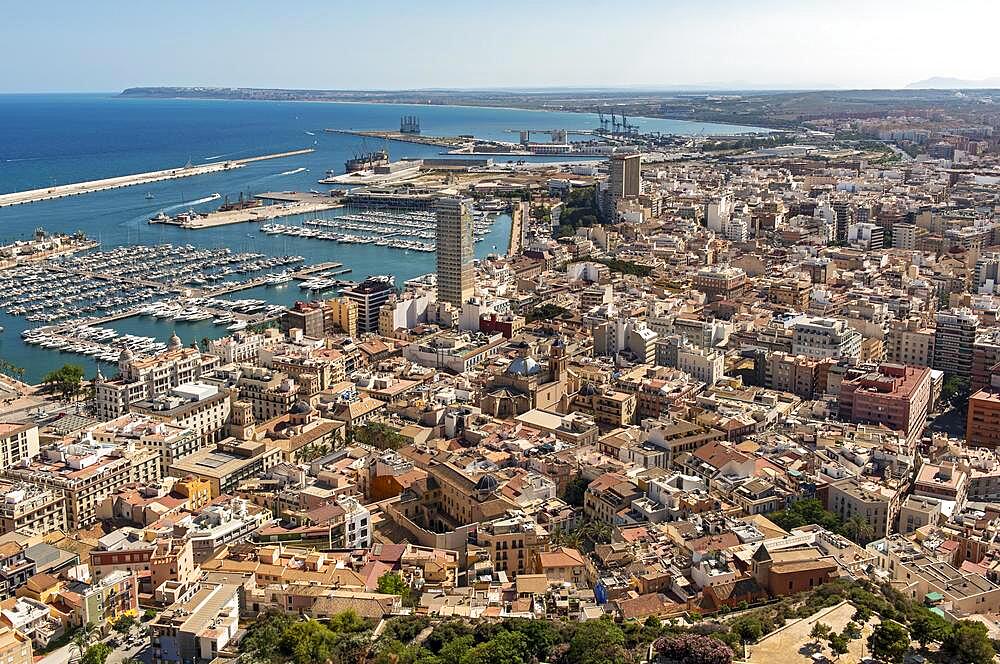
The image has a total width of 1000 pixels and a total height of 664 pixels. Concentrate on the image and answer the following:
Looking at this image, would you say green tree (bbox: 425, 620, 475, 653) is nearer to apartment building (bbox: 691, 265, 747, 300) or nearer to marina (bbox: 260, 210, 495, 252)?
apartment building (bbox: 691, 265, 747, 300)

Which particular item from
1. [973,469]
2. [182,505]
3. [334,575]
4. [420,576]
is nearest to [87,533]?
[182,505]

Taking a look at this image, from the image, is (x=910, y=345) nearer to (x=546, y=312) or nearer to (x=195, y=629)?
(x=546, y=312)

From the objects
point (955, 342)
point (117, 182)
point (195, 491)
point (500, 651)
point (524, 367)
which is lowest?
point (195, 491)

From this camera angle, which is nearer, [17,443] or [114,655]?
[114,655]

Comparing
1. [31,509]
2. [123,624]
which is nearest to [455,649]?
[123,624]

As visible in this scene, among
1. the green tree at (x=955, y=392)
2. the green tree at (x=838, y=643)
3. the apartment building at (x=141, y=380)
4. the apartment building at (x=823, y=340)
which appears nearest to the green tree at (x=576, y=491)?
the green tree at (x=838, y=643)
